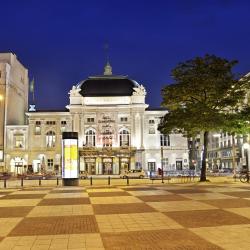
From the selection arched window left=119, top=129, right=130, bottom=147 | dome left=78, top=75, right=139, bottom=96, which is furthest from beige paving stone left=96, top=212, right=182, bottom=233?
dome left=78, top=75, right=139, bottom=96

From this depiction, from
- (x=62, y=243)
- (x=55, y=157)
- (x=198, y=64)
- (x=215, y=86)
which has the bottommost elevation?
(x=62, y=243)

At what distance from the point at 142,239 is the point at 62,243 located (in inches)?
85.8

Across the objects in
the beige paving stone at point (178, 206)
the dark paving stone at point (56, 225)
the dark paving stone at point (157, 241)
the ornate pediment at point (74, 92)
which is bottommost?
the dark paving stone at point (157, 241)

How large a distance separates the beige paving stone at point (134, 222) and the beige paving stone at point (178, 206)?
151 centimetres

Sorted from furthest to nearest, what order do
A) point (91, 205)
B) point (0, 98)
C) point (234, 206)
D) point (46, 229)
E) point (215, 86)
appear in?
point (0, 98)
point (215, 86)
point (91, 205)
point (234, 206)
point (46, 229)

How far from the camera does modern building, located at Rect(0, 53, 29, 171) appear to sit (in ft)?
243

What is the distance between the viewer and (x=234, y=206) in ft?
54.0

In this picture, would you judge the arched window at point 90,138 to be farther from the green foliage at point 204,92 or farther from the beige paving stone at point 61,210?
the beige paving stone at point 61,210

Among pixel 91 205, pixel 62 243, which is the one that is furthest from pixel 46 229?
pixel 91 205

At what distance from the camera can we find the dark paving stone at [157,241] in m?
9.30

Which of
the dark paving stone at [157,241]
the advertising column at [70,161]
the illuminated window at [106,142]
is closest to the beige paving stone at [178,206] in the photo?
the dark paving stone at [157,241]

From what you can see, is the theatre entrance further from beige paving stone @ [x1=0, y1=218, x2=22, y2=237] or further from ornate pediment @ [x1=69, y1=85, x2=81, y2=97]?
beige paving stone @ [x1=0, y1=218, x2=22, y2=237]

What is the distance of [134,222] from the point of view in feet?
42.0

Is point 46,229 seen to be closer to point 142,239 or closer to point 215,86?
point 142,239
